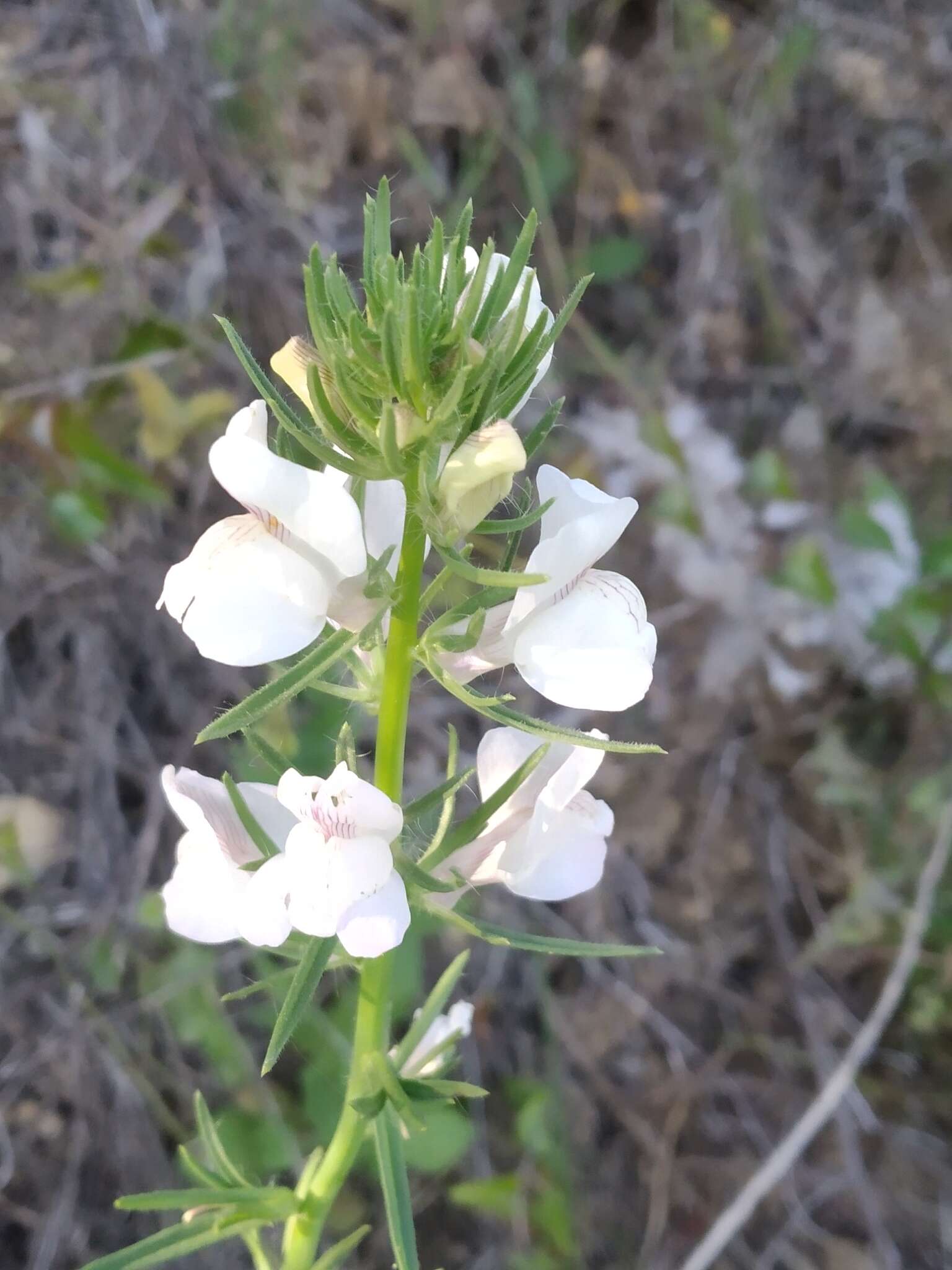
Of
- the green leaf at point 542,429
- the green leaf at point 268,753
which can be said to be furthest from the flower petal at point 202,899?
the green leaf at point 542,429

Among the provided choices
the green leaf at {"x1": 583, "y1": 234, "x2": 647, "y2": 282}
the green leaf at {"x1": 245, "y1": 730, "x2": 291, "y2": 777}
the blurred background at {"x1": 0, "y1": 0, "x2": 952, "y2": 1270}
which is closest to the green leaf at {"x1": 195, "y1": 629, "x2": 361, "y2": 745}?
the green leaf at {"x1": 245, "y1": 730, "x2": 291, "y2": 777}

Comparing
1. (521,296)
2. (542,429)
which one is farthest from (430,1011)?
(521,296)

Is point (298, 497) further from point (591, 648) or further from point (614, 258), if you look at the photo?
point (614, 258)

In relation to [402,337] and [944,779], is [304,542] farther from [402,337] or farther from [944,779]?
[944,779]

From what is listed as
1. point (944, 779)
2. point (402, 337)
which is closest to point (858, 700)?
point (944, 779)

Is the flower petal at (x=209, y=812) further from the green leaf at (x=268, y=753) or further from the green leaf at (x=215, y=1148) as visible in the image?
the green leaf at (x=215, y=1148)
